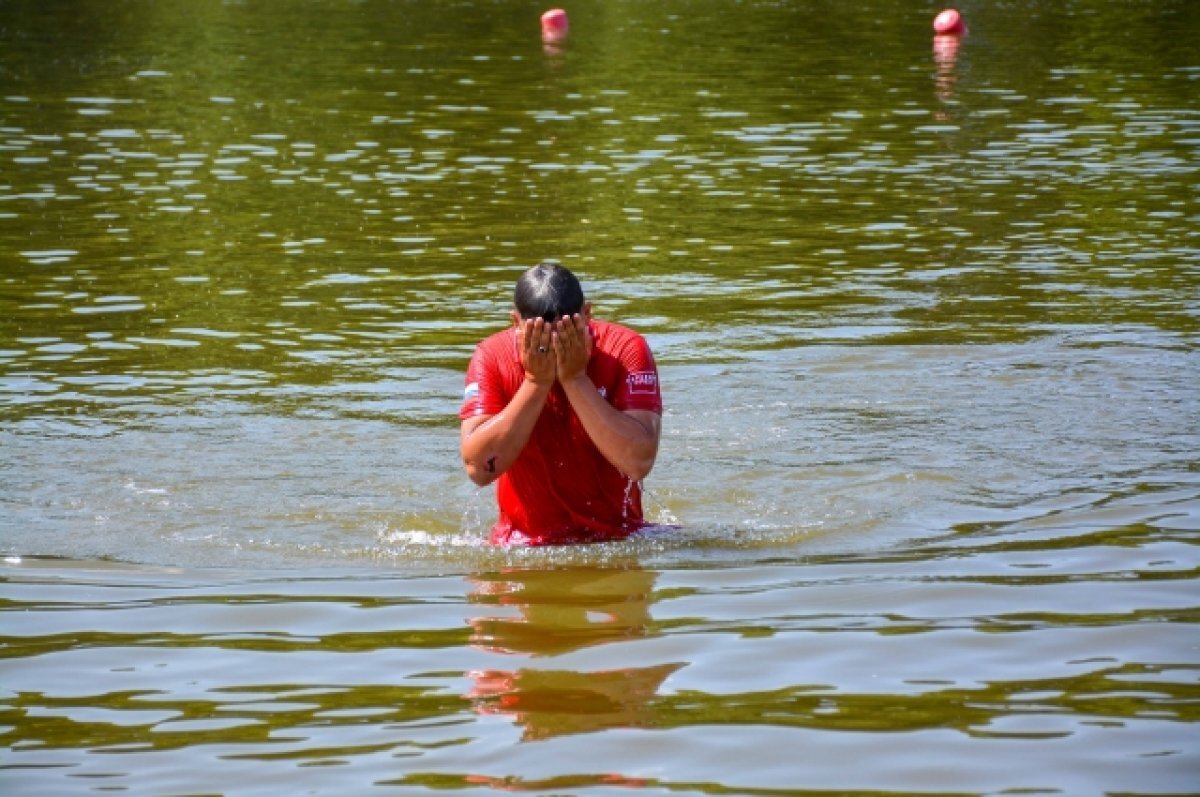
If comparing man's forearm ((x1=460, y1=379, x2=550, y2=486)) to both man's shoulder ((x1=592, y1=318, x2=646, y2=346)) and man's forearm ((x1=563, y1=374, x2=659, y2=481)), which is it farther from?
man's shoulder ((x1=592, y1=318, x2=646, y2=346))

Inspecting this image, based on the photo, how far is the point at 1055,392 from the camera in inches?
470

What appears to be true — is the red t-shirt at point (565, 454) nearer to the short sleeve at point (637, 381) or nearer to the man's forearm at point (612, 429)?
the short sleeve at point (637, 381)

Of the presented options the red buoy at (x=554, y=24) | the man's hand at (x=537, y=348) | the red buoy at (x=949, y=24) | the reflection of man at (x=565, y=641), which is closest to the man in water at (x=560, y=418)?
the man's hand at (x=537, y=348)

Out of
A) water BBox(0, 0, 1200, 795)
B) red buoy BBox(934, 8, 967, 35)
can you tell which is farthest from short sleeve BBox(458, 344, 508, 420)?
red buoy BBox(934, 8, 967, 35)

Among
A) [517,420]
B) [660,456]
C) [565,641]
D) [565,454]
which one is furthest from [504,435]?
[660,456]

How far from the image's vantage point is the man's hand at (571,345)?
787cm

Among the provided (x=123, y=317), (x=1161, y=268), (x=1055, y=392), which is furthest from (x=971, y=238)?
(x=123, y=317)

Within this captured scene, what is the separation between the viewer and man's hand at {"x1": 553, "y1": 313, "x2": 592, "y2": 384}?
25.8ft

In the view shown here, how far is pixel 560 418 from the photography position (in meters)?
8.42

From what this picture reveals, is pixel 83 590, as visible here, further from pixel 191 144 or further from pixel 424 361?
pixel 191 144

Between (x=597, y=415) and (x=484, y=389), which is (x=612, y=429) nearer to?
(x=597, y=415)

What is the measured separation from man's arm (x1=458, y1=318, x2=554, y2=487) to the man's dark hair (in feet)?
0.24

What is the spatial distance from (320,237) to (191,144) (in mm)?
6462

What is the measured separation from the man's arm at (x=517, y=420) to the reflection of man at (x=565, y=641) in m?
0.52
